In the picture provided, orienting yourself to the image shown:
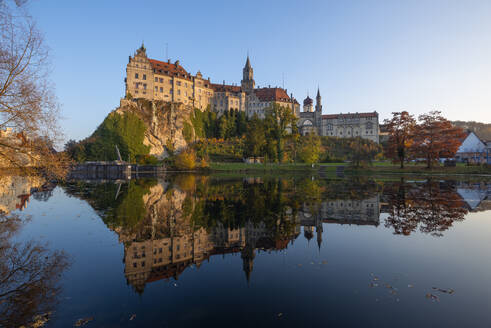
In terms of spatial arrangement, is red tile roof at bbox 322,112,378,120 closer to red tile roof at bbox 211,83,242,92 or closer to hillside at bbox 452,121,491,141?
hillside at bbox 452,121,491,141

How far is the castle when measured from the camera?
77500 millimetres

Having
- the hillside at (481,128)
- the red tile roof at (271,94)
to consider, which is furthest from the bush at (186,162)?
the hillside at (481,128)

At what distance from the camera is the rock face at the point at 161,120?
2933 inches

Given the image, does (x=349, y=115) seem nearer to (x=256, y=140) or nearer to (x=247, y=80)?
(x=247, y=80)

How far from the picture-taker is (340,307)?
5.14 metres

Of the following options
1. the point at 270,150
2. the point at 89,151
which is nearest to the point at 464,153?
the point at 270,150

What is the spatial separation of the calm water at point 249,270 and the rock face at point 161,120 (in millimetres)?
66799

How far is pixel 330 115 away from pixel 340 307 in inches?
5190

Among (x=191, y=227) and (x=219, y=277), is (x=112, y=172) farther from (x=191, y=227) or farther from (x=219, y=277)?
(x=219, y=277)

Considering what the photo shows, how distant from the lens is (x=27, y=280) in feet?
20.4

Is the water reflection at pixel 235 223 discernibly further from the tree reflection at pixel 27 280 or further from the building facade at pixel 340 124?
the building facade at pixel 340 124

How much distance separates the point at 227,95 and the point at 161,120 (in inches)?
1245

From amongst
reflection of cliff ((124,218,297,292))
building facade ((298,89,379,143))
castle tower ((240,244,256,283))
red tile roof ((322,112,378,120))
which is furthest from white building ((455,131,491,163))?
castle tower ((240,244,256,283))

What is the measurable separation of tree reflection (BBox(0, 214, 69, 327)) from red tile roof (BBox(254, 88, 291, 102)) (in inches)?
4182
